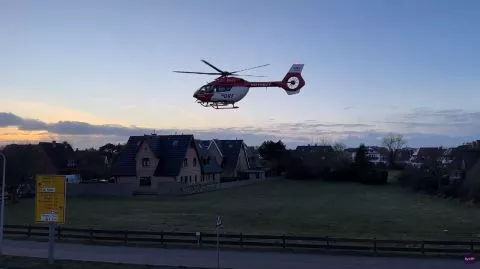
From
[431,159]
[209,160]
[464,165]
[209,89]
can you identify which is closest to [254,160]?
[209,160]

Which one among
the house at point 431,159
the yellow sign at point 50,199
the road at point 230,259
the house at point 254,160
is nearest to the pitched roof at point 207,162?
the house at point 254,160

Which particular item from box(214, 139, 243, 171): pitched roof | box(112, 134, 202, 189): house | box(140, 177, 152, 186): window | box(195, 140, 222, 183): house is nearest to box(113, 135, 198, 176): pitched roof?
box(112, 134, 202, 189): house

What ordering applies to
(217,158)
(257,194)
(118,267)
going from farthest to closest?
(217,158) → (257,194) → (118,267)

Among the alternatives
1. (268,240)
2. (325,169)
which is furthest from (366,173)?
(268,240)

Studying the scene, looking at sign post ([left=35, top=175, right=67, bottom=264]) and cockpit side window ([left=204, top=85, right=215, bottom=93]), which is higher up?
cockpit side window ([left=204, top=85, right=215, bottom=93])

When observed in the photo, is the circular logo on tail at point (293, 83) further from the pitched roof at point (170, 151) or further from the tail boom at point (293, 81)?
the pitched roof at point (170, 151)

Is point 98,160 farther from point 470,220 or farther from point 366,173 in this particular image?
point 470,220

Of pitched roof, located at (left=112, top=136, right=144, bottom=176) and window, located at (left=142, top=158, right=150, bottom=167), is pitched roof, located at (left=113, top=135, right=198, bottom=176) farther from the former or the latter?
window, located at (left=142, top=158, right=150, bottom=167)
